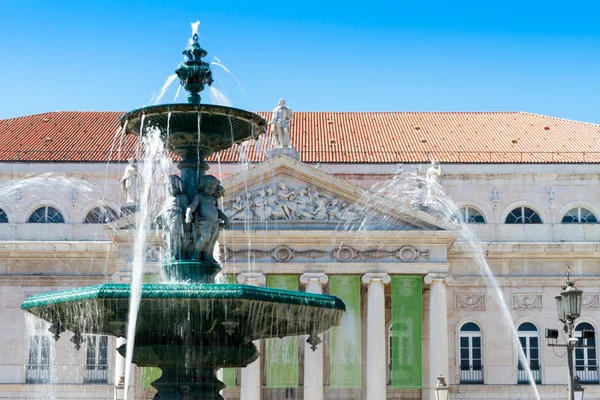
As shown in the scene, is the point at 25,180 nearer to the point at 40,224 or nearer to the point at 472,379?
the point at 40,224

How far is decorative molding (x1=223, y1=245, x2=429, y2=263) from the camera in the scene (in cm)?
4016

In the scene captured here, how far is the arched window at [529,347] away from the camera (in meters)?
43.1

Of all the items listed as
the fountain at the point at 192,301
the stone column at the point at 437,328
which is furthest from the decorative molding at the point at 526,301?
the fountain at the point at 192,301

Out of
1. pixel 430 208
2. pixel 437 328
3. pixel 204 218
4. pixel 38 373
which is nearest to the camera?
pixel 204 218

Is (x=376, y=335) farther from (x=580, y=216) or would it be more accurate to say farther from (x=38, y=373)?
(x=38, y=373)

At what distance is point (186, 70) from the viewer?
16.6 metres

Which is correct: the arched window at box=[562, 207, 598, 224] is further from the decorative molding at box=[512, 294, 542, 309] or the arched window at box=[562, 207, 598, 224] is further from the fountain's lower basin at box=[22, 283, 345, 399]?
the fountain's lower basin at box=[22, 283, 345, 399]

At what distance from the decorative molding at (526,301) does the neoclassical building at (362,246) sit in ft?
0.17

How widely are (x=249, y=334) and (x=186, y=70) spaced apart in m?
3.87

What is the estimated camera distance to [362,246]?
40.3 metres

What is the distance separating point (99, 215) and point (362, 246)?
38.4ft

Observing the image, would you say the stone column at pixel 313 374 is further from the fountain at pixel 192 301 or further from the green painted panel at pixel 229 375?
the fountain at pixel 192 301

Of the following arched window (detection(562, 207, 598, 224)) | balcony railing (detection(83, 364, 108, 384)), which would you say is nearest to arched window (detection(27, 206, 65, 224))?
balcony railing (detection(83, 364, 108, 384))

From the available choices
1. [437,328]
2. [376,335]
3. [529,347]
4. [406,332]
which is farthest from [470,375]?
[376,335]
